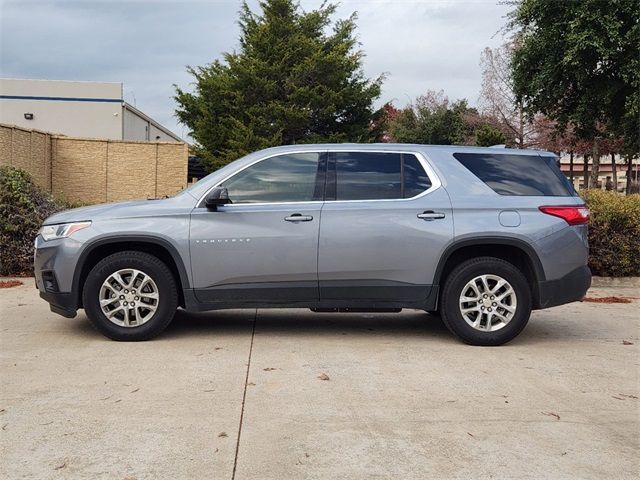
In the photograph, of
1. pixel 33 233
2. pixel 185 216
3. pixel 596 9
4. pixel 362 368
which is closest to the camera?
pixel 362 368

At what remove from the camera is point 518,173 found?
6391mm

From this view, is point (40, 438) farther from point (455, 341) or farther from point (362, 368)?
point (455, 341)

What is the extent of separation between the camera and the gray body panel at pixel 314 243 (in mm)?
6039

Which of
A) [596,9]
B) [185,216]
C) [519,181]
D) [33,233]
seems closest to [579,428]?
[519,181]

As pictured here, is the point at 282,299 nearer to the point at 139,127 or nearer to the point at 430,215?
the point at 430,215

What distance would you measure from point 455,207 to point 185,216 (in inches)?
98.5

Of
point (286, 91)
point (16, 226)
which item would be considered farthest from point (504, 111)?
point (16, 226)

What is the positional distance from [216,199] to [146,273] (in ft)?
3.08

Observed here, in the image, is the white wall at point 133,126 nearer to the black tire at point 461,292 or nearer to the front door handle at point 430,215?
the front door handle at point 430,215

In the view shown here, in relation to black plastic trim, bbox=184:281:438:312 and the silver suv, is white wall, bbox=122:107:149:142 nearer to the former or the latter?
the silver suv

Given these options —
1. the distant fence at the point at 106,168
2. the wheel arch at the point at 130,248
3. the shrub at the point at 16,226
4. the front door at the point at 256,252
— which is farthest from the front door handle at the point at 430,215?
the distant fence at the point at 106,168

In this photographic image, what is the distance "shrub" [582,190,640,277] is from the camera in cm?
1012

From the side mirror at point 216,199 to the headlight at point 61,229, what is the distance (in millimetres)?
1117

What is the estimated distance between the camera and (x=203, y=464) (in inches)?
139
